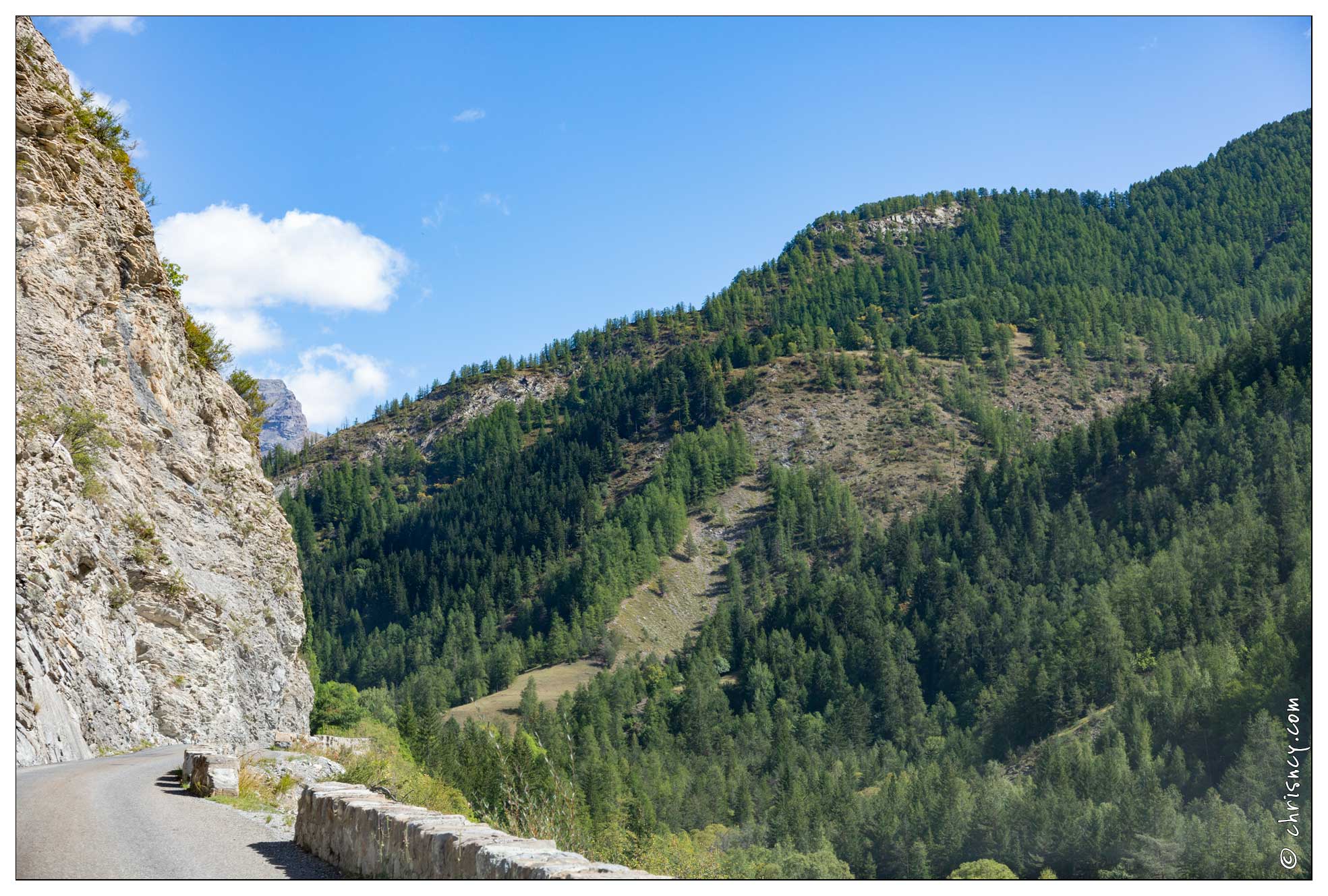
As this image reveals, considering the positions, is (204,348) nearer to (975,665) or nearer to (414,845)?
(414,845)

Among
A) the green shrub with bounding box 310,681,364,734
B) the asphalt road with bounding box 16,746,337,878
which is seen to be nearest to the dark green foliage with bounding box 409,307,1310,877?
the green shrub with bounding box 310,681,364,734

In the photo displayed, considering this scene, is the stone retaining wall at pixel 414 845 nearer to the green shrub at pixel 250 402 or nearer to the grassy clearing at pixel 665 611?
the green shrub at pixel 250 402

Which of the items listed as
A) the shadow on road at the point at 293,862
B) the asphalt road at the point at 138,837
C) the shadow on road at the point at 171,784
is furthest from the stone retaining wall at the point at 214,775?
the shadow on road at the point at 293,862

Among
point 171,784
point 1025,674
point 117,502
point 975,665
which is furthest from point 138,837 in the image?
point 975,665

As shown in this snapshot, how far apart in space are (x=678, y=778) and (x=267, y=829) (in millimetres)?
109841

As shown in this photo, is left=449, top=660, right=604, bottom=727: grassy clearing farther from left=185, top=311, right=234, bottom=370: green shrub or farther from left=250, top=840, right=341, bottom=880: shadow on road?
left=250, top=840, right=341, bottom=880: shadow on road

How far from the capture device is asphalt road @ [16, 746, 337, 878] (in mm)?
12297

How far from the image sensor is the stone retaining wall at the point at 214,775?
59.8 feet

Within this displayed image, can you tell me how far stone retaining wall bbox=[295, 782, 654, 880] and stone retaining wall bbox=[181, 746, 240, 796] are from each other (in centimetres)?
489

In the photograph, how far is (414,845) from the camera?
10.9 m

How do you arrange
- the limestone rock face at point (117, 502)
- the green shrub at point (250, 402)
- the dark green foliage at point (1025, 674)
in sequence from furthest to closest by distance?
the dark green foliage at point (1025, 674), the green shrub at point (250, 402), the limestone rock face at point (117, 502)

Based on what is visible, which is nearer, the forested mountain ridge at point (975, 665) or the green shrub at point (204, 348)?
the green shrub at point (204, 348)

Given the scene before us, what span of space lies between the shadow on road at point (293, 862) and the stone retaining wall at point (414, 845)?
0.12m

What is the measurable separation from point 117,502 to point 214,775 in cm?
1984
